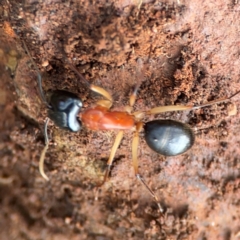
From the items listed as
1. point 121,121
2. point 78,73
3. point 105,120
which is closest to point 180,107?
point 121,121

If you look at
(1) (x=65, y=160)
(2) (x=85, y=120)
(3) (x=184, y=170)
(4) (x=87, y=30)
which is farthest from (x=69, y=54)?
(3) (x=184, y=170)

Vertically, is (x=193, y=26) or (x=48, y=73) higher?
(x=193, y=26)

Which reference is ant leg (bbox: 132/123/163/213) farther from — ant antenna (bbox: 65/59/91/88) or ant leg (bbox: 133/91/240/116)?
ant antenna (bbox: 65/59/91/88)

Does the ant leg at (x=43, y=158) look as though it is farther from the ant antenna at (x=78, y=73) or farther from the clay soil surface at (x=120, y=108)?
the ant antenna at (x=78, y=73)

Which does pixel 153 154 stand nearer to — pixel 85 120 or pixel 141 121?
pixel 141 121

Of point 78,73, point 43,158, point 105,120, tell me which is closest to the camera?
point 78,73

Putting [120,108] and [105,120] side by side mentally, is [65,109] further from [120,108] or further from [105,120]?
[120,108]

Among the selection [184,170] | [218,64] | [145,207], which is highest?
[218,64]

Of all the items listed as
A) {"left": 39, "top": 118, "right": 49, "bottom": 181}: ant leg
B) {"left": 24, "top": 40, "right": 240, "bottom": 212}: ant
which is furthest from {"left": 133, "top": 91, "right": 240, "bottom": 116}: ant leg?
{"left": 39, "top": 118, "right": 49, "bottom": 181}: ant leg
